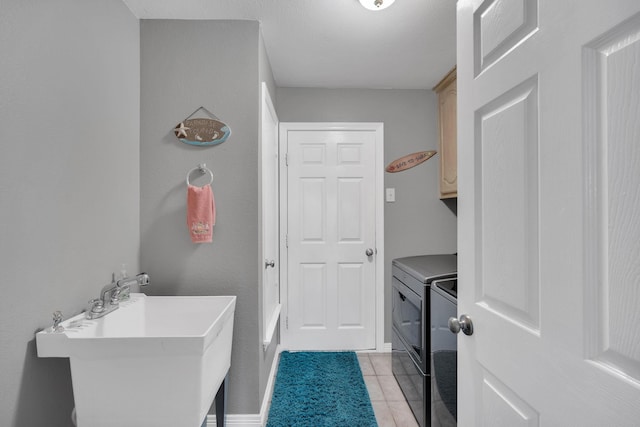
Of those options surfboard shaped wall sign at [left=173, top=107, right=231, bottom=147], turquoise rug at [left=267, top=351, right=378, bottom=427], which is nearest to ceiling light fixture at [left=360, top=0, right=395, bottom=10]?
surfboard shaped wall sign at [left=173, top=107, right=231, bottom=147]

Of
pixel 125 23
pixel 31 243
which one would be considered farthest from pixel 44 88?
pixel 125 23

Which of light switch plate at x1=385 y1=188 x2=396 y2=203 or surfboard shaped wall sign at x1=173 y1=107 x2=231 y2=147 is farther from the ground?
surfboard shaped wall sign at x1=173 y1=107 x2=231 y2=147

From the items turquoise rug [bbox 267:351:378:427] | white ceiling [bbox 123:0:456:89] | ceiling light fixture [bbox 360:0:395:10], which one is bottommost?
turquoise rug [bbox 267:351:378:427]

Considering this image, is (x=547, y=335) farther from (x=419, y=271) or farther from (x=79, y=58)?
(x=79, y=58)

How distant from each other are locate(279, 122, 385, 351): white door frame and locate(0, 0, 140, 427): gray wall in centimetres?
142

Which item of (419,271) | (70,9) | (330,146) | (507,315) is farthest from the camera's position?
(330,146)

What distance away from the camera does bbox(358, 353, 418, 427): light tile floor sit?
2.01 meters

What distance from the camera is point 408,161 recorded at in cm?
299

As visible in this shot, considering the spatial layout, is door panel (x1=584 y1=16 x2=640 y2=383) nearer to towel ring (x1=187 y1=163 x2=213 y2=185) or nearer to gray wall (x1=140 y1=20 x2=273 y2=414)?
gray wall (x1=140 y1=20 x2=273 y2=414)

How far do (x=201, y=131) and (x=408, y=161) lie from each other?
5.89 ft

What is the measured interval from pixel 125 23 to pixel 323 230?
1959 mm

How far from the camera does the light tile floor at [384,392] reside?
6.61 ft

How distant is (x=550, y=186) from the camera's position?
0.69 m

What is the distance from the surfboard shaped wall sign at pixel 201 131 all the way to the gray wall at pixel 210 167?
34 millimetres
